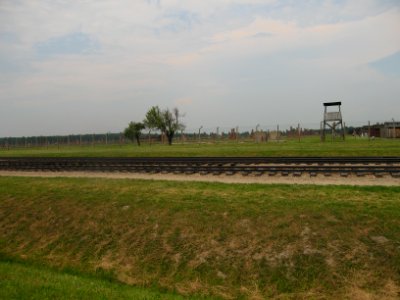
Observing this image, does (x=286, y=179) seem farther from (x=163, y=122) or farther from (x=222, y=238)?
(x=163, y=122)

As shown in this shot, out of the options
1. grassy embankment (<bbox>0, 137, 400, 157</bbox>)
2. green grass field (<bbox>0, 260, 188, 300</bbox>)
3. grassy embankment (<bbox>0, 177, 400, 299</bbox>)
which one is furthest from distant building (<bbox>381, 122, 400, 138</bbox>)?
green grass field (<bbox>0, 260, 188, 300</bbox>)

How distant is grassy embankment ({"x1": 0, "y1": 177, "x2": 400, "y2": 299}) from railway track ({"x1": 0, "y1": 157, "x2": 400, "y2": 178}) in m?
3.80

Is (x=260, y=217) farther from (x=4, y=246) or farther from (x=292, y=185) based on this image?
(x=4, y=246)

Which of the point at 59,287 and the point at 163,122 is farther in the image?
the point at 163,122

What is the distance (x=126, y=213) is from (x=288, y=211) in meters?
5.48

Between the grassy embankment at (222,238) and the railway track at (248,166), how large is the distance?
3.80 meters

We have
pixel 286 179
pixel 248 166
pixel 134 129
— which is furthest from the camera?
pixel 134 129

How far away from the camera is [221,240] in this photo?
409 inches

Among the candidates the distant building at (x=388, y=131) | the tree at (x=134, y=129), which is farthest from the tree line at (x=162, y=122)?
the distant building at (x=388, y=131)

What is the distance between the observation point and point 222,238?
10.4m

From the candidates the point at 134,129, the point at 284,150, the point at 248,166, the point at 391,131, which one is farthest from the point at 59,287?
the point at 134,129

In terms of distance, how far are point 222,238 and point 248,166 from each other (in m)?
9.33

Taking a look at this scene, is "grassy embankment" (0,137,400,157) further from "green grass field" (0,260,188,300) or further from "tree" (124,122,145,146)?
"tree" (124,122,145,146)

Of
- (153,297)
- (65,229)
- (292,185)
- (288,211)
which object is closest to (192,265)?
(153,297)
